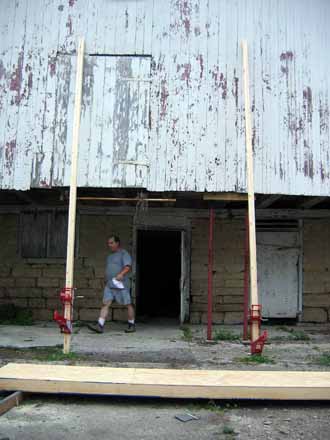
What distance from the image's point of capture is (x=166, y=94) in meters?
7.32

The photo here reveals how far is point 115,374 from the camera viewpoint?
15.5 feet

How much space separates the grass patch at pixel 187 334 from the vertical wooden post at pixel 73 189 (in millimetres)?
2300

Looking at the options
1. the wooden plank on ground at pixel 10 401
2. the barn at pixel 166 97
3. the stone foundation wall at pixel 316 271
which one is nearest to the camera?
the wooden plank on ground at pixel 10 401

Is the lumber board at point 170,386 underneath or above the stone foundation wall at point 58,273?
underneath

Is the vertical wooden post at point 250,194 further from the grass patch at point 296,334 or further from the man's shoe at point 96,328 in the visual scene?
the man's shoe at point 96,328

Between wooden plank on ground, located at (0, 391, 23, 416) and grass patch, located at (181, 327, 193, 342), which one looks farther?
grass patch, located at (181, 327, 193, 342)

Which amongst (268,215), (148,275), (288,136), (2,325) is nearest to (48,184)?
(2,325)

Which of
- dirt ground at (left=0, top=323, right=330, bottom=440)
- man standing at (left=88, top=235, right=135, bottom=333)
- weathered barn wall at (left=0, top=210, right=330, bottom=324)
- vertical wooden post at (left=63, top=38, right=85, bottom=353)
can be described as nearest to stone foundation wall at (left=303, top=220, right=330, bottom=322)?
weathered barn wall at (left=0, top=210, right=330, bottom=324)

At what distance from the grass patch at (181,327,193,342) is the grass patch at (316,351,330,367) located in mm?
2161

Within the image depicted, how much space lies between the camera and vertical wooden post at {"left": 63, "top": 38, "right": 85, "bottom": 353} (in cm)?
622

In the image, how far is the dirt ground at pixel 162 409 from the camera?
3.78 m

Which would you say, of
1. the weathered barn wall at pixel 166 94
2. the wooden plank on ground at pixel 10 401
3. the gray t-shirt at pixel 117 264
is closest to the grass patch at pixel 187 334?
the gray t-shirt at pixel 117 264

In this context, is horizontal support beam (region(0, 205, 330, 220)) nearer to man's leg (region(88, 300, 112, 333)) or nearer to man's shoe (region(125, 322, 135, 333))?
man's leg (region(88, 300, 112, 333))

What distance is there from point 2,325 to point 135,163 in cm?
424
